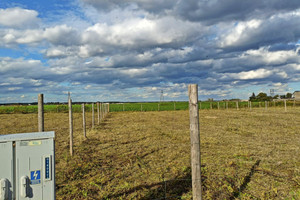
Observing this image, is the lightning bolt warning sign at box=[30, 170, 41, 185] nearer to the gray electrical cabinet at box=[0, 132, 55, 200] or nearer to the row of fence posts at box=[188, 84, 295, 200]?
the gray electrical cabinet at box=[0, 132, 55, 200]

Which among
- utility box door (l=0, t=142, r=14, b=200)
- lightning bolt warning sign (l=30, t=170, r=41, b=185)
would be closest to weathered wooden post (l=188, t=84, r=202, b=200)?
lightning bolt warning sign (l=30, t=170, r=41, b=185)

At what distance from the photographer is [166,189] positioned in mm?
5254

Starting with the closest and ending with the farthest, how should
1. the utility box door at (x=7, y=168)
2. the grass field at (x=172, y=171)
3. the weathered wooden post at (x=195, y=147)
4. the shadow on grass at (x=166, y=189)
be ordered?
the utility box door at (x=7, y=168) → the weathered wooden post at (x=195, y=147) → the shadow on grass at (x=166, y=189) → the grass field at (x=172, y=171)

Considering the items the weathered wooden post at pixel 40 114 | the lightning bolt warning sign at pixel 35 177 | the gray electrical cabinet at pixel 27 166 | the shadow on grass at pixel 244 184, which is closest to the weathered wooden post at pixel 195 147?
the shadow on grass at pixel 244 184

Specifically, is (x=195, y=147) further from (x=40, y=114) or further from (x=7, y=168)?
(x=40, y=114)

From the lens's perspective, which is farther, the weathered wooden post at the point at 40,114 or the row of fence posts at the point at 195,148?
the weathered wooden post at the point at 40,114

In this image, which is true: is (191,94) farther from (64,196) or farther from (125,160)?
(125,160)

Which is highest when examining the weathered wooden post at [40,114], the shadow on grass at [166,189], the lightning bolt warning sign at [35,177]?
the weathered wooden post at [40,114]

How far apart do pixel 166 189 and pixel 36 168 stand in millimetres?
3038

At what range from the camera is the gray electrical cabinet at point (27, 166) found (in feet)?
9.75

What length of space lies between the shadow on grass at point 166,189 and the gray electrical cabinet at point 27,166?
2.02 metres

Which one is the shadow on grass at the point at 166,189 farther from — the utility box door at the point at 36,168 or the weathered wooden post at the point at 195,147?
the utility box door at the point at 36,168

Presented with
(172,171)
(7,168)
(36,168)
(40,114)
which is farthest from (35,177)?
(172,171)

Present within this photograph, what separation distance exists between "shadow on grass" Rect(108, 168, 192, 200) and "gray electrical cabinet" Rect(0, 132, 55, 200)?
2021mm
